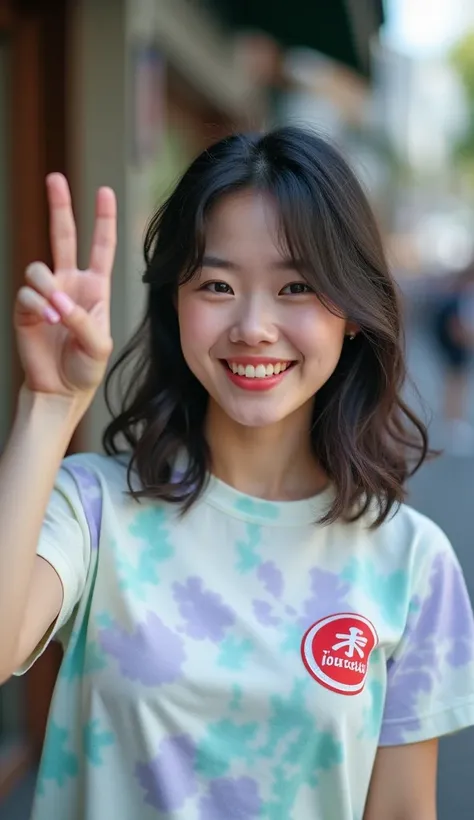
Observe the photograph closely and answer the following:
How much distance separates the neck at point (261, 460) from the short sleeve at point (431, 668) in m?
0.26

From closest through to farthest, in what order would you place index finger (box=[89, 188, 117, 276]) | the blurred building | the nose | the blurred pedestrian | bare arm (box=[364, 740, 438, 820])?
1. index finger (box=[89, 188, 117, 276])
2. the nose
3. bare arm (box=[364, 740, 438, 820])
4. the blurred building
5. the blurred pedestrian

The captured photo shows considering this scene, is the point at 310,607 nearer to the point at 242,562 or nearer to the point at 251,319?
the point at 242,562

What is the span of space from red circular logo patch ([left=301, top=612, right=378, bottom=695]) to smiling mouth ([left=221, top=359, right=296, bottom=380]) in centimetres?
40

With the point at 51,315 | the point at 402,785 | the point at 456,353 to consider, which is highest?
the point at 51,315

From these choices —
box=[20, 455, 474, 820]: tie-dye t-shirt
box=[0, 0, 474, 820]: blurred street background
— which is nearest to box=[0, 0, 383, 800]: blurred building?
box=[0, 0, 474, 820]: blurred street background

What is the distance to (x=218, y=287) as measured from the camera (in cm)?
152

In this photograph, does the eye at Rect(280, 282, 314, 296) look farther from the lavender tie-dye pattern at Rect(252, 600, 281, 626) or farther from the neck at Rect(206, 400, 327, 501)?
the lavender tie-dye pattern at Rect(252, 600, 281, 626)

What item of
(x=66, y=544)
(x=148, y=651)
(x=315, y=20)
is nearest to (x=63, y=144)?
(x=66, y=544)

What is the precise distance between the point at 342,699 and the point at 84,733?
400 mm

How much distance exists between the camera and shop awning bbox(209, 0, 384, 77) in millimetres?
5492

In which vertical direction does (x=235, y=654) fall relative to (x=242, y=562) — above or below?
below

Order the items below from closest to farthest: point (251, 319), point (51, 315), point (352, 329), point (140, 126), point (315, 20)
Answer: point (51, 315) < point (251, 319) < point (352, 329) < point (140, 126) < point (315, 20)

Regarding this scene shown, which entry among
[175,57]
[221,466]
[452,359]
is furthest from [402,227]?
[221,466]

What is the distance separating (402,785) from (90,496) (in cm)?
70
